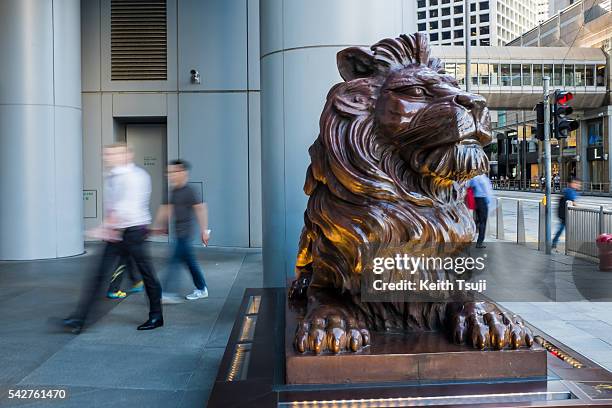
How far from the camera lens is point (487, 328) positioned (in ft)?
7.74

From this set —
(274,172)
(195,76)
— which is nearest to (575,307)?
(274,172)

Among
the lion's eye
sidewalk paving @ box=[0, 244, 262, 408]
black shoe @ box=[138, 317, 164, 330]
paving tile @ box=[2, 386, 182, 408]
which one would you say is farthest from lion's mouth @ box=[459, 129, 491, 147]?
black shoe @ box=[138, 317, 164, 330]

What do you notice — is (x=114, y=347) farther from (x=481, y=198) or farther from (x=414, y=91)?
(x=481, y=198)

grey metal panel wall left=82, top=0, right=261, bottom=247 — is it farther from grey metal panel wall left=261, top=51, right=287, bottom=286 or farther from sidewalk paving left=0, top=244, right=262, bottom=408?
grey metal panel wall left=261, top=51, right=287, bottom=286

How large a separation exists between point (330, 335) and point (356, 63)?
1286 mm

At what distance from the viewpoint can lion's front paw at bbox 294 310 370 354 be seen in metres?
2.30

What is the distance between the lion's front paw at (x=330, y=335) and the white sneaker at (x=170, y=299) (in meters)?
4.90

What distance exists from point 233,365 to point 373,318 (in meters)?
0.69

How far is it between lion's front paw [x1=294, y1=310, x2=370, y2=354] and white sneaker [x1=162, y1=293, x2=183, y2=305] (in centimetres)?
490

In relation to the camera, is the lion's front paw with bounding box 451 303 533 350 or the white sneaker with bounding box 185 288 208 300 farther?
the white sneaker with bounding box 185 288 208 300

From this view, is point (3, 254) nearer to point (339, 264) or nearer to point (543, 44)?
point (339, 264)

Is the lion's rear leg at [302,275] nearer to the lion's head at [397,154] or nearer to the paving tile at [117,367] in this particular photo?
the lion's head at [397,154]

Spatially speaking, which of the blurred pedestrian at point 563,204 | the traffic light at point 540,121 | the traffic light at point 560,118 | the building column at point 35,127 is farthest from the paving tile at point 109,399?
the traffic light at point 540,121

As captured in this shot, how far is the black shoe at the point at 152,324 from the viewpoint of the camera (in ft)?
18.5
